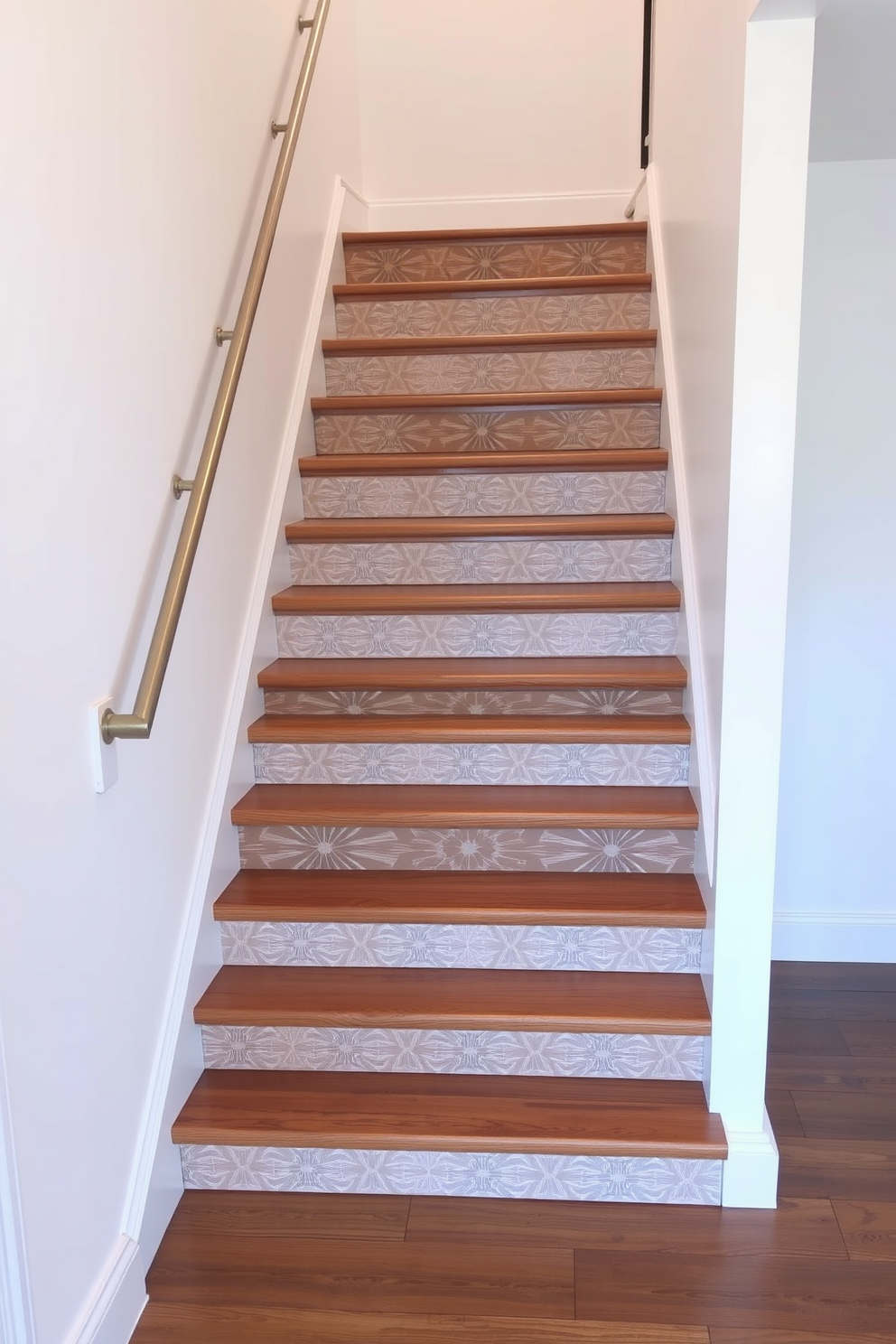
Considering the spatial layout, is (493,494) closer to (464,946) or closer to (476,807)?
(476,807)

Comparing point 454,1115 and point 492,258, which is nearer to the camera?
point 454,1115

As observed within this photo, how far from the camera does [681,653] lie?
256 centimetres

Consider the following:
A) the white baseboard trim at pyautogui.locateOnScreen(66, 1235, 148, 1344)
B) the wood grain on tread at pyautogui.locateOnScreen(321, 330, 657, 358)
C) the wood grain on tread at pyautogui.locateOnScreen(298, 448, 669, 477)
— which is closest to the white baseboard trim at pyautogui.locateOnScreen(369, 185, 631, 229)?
the wood grain on tread at pyautogui.locateOnScreen(321, 330, 657, 358)

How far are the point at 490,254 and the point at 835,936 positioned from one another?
255 centimetres

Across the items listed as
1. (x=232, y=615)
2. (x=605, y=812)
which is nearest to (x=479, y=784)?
(x=605, y=812)

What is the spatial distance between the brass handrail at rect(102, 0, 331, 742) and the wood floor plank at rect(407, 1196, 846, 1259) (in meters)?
1.09

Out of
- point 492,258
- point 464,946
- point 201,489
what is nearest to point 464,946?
point 464,946

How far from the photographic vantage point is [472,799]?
7.66 feet

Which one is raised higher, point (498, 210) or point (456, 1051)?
point (498, 210)

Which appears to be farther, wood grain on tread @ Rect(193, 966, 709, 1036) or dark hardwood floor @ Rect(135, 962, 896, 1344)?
wood grain on tread @ Rect(193, 966, 709, 1036)

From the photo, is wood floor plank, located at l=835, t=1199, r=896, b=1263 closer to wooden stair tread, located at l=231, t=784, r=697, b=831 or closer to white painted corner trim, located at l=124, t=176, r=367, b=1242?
wooden stair tread, located at l=231, t=784, r=697, b=831

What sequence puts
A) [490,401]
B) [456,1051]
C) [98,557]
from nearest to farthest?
[98,557]
[456,1051]
[490,401]

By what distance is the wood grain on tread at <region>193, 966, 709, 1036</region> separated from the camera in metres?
1.99

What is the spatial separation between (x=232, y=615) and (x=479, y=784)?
72cm
